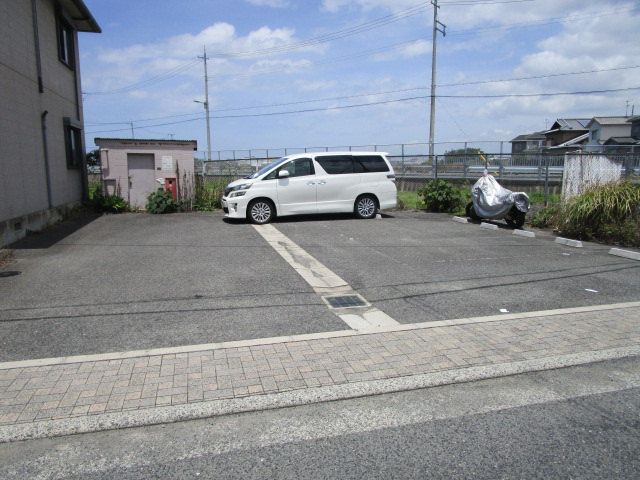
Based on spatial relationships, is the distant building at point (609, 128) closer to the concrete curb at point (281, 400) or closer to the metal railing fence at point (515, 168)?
the metal railing fence at point (515, 168)

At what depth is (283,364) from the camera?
13.7 feet

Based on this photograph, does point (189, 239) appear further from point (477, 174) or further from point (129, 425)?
point (477, 174)

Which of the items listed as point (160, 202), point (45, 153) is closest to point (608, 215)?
point (160, 202)

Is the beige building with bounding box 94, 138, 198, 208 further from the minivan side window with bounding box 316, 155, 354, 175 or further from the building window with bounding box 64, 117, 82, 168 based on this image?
the minivan side window with bounding box 316, 155, 354, 175

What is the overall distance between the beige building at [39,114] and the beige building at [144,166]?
912 millimetres

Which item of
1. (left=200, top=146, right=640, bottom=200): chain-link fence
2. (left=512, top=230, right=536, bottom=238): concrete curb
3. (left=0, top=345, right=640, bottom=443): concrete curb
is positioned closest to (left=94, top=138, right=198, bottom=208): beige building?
(left=200, top=146, right=640, bottom=200): chain-link fence

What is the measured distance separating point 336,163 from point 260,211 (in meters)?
2.57

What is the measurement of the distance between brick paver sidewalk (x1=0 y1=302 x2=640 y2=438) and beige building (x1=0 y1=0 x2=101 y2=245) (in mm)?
6863

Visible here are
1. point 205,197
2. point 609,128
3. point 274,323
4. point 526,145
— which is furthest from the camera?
point 609,128

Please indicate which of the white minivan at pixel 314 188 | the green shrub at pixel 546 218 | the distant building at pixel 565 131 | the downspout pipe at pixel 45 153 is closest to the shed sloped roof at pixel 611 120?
the distant building at pixel 565 131

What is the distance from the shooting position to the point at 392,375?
158 inches

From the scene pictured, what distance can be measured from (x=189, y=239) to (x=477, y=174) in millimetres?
17601

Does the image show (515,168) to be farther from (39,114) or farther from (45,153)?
(39,114)

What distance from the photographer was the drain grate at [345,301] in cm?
588
